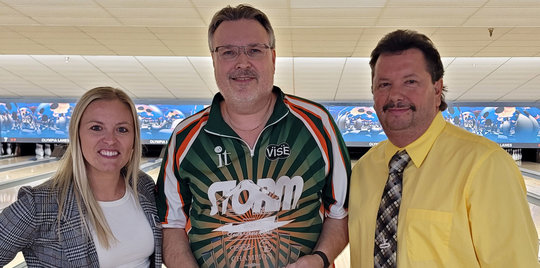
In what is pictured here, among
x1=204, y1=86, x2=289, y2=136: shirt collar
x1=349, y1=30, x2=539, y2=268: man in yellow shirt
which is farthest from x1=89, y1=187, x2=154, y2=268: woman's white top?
x1=349, y1=30, x2=539, y2=268: man in yellow shirt

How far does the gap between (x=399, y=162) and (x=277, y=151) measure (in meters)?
0.39

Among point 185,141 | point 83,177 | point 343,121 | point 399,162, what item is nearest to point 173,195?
point 185,141

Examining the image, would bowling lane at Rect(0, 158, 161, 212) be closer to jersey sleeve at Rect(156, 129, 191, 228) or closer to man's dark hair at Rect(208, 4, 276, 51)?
jersey sleeve at Rect(156, 129, 191, 228)

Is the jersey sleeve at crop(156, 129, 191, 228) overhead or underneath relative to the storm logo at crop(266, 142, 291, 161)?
underneath

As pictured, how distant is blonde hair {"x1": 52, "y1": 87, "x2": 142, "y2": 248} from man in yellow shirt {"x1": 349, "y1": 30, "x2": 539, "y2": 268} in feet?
2.63

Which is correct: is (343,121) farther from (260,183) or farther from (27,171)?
(260,183)

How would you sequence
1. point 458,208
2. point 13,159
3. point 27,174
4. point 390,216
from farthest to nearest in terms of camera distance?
1. point 13,159
2. point 27,174
3. point 390,216
4. point 458,208

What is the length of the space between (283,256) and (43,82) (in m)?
8.85

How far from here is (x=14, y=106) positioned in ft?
33.3

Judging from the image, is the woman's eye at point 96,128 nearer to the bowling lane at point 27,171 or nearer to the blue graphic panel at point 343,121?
the bowling lane at point 27,171

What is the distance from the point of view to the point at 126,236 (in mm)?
1532

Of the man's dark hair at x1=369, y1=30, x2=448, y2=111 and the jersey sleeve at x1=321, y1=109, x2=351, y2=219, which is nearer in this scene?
the man's dark hair at x1=369, y1=30, x2=448, y2=111

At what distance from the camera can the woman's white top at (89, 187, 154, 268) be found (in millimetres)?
1495

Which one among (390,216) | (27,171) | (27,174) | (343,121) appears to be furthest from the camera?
(343,121)
